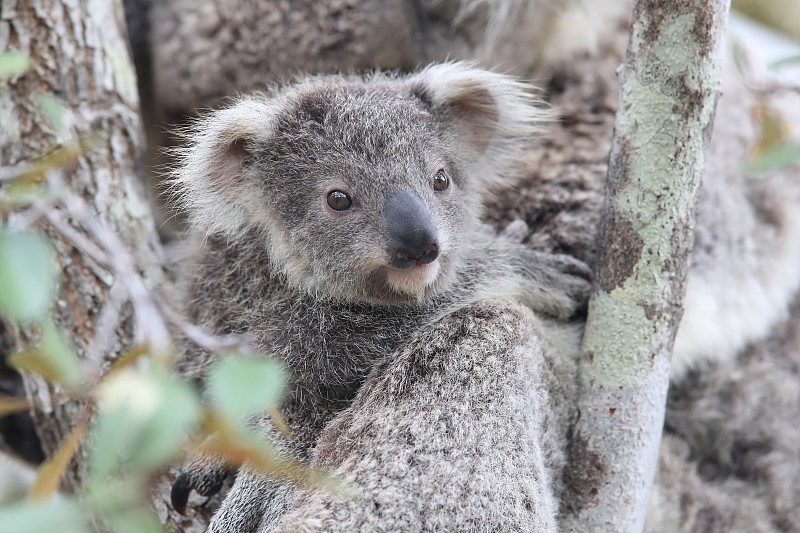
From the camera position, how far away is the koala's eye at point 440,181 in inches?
106

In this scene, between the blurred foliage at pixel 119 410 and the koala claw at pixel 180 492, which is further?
the koala claw at pixel 180 492

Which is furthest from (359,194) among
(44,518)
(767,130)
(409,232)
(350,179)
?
(767,130)

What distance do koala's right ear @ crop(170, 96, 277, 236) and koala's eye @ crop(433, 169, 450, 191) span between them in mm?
514

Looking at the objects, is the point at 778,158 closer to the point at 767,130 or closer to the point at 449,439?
the point at 449,439

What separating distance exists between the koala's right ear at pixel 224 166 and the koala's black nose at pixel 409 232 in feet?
1.82

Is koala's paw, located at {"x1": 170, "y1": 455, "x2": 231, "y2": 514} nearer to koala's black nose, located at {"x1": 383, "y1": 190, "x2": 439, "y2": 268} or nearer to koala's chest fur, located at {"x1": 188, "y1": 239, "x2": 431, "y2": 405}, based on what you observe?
koala's chest fur, located at {"x1": 188, "y1": 239, "x2": 431, "y2": 405}

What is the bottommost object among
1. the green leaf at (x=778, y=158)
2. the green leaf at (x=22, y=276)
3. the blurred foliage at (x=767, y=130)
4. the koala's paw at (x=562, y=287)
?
the koala's paw at (x=562, y=287)

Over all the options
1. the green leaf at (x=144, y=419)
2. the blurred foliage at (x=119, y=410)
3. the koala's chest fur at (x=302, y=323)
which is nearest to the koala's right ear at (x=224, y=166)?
the koala's chest fur at (x=302, y=323)

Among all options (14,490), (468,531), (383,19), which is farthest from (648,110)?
(14,490)

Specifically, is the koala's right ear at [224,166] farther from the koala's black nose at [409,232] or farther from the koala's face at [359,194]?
the koala's black nose at [409,232]

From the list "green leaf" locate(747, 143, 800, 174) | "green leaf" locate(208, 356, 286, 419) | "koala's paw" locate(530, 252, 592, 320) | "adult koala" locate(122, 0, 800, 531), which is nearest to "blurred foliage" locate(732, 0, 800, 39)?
"adult koala" locate(122, 0, 800, 531)

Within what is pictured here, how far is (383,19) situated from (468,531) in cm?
227

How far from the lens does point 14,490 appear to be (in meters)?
4.29

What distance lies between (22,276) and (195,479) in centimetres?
158
